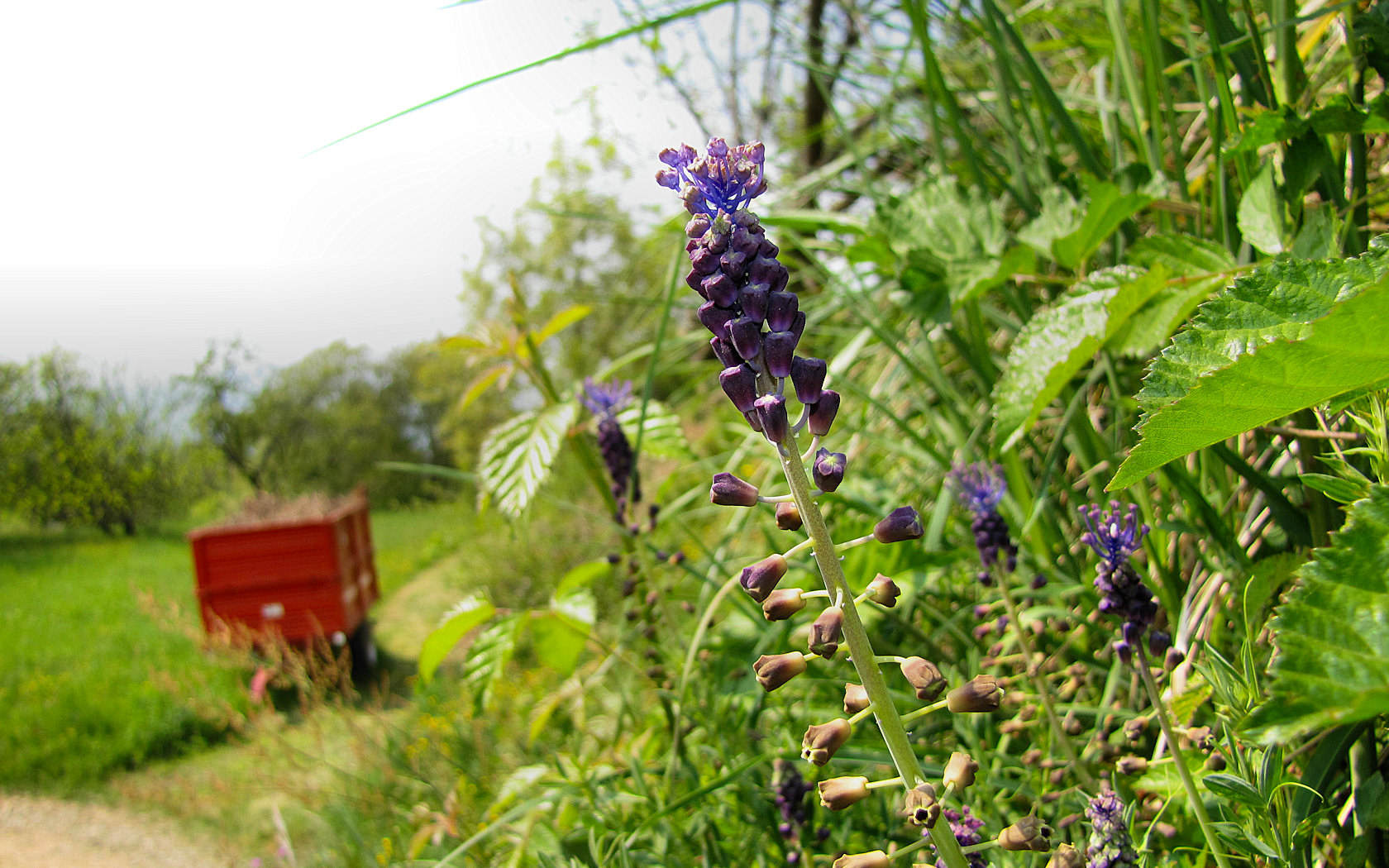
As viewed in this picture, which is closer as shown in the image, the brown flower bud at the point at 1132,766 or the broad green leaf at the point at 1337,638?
the broad green leaf at the point at 1337,638

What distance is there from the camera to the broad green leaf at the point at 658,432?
153 centimetres

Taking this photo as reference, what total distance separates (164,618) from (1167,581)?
427 centimetres

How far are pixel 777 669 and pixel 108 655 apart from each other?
34.4 feet

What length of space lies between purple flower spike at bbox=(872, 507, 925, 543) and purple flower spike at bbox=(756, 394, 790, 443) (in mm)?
121

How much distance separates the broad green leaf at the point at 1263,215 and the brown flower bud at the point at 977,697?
0.69 meters

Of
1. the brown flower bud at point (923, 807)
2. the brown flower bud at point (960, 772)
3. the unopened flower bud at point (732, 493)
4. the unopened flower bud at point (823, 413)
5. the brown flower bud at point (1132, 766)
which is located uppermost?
the unopened flower bud at point (823, 413)

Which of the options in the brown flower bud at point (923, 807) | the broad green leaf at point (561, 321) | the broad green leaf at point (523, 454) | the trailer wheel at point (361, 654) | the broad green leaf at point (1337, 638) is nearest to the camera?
the broad green leaf at point (1337, 638)

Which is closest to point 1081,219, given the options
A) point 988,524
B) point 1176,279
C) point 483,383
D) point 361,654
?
point 1176,279

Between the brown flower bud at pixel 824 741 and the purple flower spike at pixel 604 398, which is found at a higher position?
the purple flower spike at pixel 604 398

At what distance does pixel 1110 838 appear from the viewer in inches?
26.8

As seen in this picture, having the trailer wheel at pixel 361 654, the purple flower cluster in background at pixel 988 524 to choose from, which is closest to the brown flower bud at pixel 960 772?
the purple flower cluster in background at pixel 988 524

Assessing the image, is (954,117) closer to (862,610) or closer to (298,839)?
(862,610)

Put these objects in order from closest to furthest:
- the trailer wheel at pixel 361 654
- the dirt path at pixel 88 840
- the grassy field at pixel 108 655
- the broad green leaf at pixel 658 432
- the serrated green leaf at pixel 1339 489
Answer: the serrated green leaf at pixel 1339 489 → the broad green leaf at pixel 658 432 → the dirt path at pixel 88 840 → the grassy field at pixel 108 655 → the trailer wheel at pixel 361 654

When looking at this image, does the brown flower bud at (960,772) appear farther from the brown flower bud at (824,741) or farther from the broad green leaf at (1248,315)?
the broad green leaf at (1248,315)
